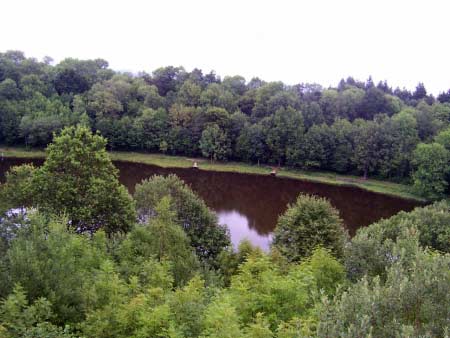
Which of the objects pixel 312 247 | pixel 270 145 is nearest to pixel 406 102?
pixel 270 145

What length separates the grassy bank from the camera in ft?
212

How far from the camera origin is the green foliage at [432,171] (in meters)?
57.7

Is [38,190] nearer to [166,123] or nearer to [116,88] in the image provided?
[166,123]

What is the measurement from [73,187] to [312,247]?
16122mm

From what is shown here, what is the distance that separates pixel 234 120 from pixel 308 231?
51820 millimetres

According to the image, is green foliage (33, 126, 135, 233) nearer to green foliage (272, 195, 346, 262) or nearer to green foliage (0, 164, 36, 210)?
green foliage (0, 164, 36, 210)

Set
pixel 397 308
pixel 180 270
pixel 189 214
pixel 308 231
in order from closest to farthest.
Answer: pixel 397 308, pixel 180 270, pixel 308 231, pixel 189 214

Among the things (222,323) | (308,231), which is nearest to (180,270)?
(308,231)

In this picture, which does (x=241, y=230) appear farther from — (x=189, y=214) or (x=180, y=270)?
(x=180, y=270)

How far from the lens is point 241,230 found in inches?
1724

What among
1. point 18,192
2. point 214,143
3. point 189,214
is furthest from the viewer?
point 214,143

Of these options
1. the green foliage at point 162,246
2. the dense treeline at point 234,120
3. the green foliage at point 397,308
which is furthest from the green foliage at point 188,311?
the dense treeline at point 234,120

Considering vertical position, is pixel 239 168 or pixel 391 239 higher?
pixel 239 168

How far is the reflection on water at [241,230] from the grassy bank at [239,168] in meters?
22.0
